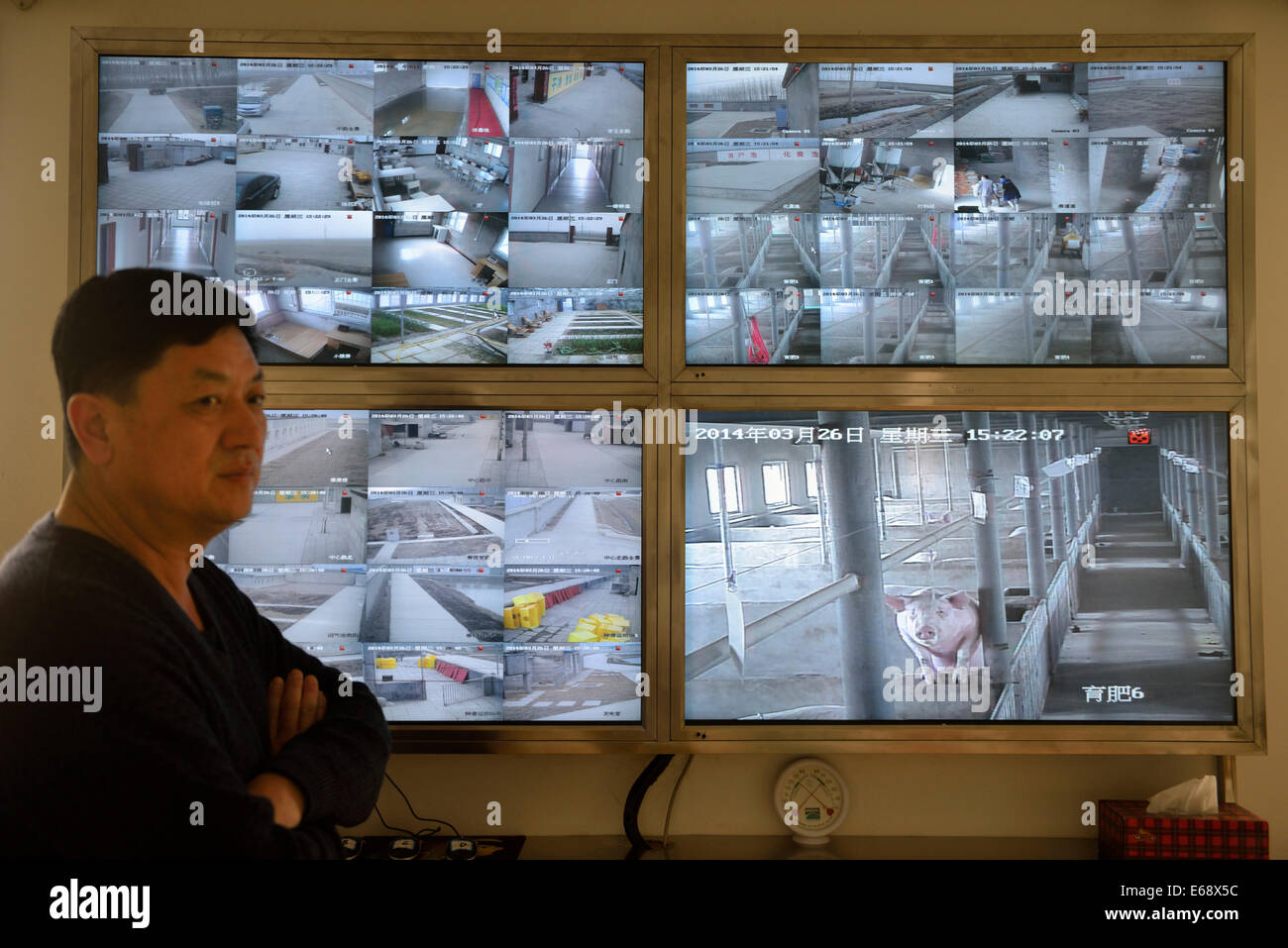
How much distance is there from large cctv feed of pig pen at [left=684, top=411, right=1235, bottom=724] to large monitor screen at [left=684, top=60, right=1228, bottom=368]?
198 millimetres

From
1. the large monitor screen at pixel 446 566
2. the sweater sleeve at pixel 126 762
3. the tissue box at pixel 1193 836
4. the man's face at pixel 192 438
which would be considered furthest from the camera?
the large monitor screen at pixel 446 566

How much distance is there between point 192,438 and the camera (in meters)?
1.41

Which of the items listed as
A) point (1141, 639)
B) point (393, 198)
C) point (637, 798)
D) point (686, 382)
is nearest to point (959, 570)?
point (1141, 639)

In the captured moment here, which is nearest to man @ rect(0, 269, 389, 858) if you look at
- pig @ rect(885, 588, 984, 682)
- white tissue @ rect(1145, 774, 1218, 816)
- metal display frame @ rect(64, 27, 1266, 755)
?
metal display frame @ rect(64, 27, 1266, 755)

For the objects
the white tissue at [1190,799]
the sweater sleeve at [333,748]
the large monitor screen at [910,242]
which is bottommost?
the white tissue at [1190,799]

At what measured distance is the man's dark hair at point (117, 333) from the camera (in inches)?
53.8

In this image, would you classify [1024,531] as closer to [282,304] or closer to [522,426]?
[522,426]

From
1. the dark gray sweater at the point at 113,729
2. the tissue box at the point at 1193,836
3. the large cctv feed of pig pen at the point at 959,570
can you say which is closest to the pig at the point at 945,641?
the large cctv feed of pig pen at the point at 959,570

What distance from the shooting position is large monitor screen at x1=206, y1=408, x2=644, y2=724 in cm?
209

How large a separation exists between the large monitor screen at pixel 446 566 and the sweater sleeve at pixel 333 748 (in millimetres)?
349

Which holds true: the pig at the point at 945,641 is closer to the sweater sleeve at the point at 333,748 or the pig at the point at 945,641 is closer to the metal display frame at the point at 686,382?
the metal display frame at the point at 686,382

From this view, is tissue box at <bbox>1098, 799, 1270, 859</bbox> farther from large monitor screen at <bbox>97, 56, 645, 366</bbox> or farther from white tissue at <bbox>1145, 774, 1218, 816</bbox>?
large monitor screen at <bbox>97, 56, 645, 366</bbox>
